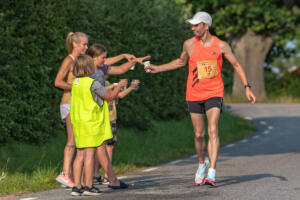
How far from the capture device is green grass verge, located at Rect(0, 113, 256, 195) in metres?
9.56

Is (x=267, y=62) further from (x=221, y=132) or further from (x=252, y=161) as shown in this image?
(x=252, y=161)

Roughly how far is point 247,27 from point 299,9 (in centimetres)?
293

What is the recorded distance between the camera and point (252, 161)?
12547 millimetres

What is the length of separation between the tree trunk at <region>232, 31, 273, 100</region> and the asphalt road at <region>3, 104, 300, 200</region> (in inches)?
888

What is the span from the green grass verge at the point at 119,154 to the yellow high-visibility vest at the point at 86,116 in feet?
4.28

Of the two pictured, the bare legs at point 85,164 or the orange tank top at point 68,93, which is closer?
the bare legs at point 85,164

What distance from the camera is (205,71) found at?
29.3 ft

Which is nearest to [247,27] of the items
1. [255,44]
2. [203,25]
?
[255,44]

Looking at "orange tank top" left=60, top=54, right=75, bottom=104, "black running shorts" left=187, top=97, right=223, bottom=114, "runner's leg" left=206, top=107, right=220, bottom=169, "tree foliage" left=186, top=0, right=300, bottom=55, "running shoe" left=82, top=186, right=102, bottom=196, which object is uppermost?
"tree foliage" left=186, top=0, right=300, bottom=55

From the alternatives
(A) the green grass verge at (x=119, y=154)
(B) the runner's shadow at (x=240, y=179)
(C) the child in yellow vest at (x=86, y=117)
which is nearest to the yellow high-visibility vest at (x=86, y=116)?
(C) the child in yellow vest at (x=86, y=117)

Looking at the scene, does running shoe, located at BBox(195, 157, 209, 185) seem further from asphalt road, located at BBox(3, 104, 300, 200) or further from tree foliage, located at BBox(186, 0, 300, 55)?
tree foliage, located at BBox(186, 0, 300, 55)

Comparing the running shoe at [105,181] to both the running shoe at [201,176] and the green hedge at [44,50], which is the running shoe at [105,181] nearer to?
the running shoe at [201,176]

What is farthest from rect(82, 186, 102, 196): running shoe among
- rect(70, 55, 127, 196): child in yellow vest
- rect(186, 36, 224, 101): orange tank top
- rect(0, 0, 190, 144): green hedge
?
rect(0, 0, 190, 144): green hedge

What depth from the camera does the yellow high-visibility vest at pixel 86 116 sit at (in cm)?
811
